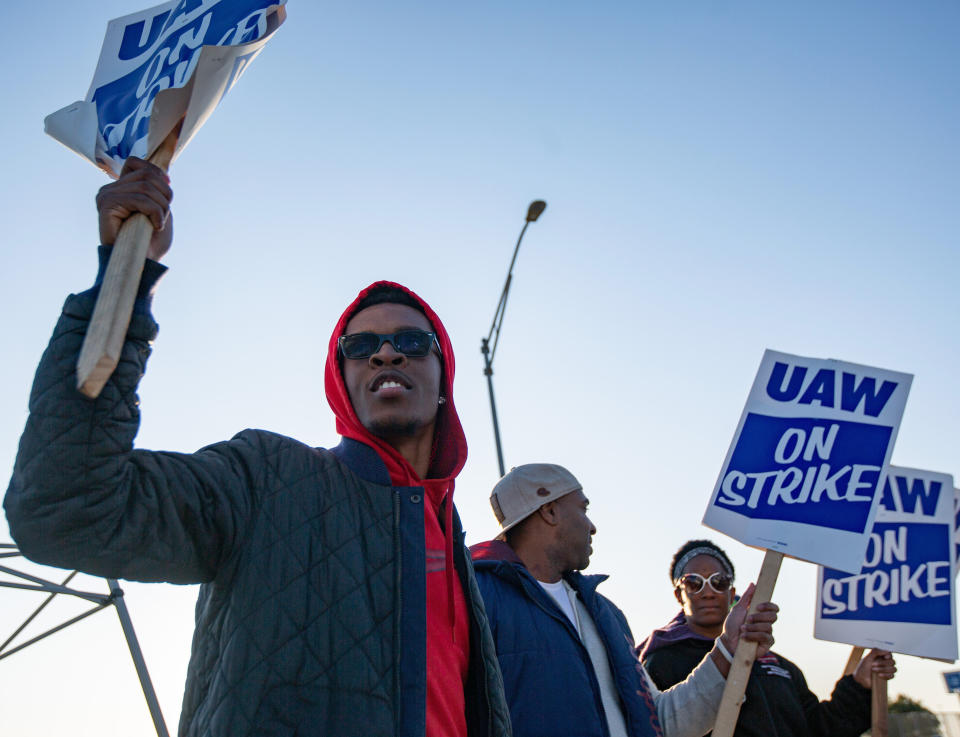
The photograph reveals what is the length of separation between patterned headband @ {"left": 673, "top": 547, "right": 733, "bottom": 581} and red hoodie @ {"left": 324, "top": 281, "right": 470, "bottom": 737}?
2910 millimetres

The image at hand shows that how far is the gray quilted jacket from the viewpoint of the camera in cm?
141

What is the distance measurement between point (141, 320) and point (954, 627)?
4650 mm

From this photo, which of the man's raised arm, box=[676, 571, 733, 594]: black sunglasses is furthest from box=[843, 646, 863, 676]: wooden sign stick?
the man's raised arm

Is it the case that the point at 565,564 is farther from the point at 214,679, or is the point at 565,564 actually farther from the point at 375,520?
the point at 214,679

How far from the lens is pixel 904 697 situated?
5544 cm

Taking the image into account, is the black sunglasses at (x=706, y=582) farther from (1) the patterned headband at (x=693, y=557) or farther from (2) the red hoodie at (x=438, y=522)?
(2) the red hoodie at (x=438, y=522)

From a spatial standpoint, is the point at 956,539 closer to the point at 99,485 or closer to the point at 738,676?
the point at 738,676

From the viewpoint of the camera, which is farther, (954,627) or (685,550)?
(685,550)

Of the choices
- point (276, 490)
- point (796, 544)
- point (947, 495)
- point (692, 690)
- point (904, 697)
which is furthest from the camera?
point (904, 697)

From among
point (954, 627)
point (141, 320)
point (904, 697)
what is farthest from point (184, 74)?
point (904, 697)

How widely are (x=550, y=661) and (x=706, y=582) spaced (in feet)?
6.50

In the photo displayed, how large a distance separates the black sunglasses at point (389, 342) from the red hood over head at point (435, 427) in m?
0.09

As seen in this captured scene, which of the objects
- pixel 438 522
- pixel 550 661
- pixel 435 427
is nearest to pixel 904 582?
pixel 550 661

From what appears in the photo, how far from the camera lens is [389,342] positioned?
2.52 m
